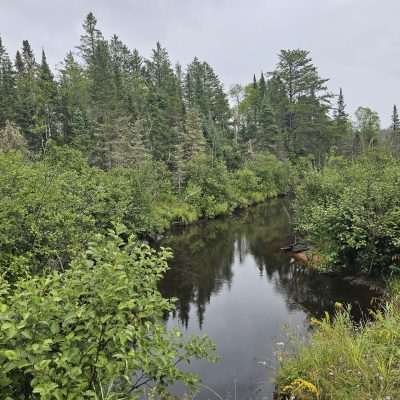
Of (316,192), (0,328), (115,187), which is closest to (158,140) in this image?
(115,187)

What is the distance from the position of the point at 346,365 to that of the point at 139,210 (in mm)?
13042

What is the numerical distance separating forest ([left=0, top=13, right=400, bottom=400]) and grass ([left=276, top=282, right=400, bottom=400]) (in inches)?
1.2

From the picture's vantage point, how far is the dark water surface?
7996 millimetres

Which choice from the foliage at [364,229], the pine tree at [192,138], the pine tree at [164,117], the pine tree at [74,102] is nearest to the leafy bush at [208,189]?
the pine tree at [192,138]

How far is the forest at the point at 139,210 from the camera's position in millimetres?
2920

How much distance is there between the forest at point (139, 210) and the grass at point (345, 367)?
0.03 metres

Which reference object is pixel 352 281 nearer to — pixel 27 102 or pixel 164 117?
pixel 164 117

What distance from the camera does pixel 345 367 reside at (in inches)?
198

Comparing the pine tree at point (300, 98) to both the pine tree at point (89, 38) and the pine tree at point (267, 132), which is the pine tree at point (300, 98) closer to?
the pine tree at point (267, 132)

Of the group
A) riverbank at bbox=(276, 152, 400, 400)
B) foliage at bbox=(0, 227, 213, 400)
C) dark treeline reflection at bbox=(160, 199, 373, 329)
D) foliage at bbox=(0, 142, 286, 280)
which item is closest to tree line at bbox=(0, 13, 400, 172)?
foliage at bbox=(0, 142, 286, 280)

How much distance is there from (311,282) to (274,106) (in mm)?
41789

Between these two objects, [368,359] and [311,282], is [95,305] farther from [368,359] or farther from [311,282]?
[311,282]

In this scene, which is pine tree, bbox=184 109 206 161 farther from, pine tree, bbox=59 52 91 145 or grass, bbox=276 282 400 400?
grass, bbox=276 282 400 400

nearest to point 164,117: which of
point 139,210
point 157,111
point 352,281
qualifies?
point 157,111
